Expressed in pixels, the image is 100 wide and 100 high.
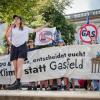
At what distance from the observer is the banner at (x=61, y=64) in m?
14.2

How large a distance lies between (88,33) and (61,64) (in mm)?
1723

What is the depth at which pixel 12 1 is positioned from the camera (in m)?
26.4

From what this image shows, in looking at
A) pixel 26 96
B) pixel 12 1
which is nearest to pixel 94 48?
pixel 26 96

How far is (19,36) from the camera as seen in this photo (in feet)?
40.4

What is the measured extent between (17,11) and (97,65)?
13.1 m

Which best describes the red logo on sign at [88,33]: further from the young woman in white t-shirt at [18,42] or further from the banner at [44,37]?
the young woman in white t-shirt at [18,42]

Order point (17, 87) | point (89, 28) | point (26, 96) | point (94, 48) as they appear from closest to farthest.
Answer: point (26, 96) → point (17, 87) → point (94, 48) → point (89, 28)

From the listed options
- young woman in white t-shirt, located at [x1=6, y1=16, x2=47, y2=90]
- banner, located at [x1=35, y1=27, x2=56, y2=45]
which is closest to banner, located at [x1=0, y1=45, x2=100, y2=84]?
banner, located at [x1=35, y1=27, x2=56, y2=45]

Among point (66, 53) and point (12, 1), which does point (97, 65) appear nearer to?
point (66, 53)

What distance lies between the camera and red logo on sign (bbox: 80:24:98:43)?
15.6 meters

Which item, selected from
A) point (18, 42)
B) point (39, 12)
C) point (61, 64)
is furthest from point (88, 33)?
point (39, 12)

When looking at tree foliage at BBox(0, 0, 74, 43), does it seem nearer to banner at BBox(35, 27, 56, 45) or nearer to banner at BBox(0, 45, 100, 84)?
banner at BBox(35, 27, 56, 45)

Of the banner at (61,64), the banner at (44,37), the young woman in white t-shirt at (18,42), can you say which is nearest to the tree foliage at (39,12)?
the banner at (44,37)

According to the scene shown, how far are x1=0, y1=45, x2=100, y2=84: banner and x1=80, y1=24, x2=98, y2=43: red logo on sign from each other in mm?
1301
